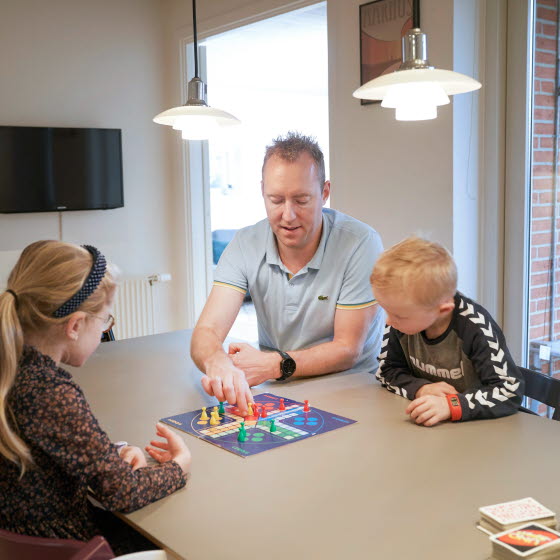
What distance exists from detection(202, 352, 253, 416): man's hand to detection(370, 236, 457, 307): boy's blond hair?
0.42m

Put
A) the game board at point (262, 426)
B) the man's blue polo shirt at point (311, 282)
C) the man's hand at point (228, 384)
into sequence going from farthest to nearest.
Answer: the man's blue polo shirt at point (311, 282) → the man's hand at point (228, 384) → the game board at point (262, 426)

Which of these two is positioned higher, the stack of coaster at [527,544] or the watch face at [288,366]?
the watch face at [288,366]

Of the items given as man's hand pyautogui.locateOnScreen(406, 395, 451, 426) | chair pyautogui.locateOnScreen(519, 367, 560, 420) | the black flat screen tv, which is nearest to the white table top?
man's hand pyautogui.locateOnScreen(406, 395, 451, 426)

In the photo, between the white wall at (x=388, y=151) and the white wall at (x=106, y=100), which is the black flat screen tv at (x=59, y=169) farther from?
the white wall at (x=388, y=151)

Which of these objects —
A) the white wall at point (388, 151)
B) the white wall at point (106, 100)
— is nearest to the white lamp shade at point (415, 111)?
the white wall at point (388, 151)

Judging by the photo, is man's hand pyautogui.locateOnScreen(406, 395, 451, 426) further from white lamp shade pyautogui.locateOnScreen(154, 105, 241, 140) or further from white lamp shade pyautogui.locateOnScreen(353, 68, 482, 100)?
white lamp shade pyautogui.locateOnScreen(154, 105, 241, 140)

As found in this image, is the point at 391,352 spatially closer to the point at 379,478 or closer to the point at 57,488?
the point at 379,478

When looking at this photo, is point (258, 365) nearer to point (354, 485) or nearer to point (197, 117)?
point (354, 485)

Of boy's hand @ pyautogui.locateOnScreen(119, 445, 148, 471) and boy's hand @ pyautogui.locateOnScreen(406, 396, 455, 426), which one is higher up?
boy's hand @ pyautogui.locateOnScreen(406, 396, 455, 426)

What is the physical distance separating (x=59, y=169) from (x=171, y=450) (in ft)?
10.7

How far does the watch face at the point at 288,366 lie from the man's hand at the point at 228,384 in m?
0.13

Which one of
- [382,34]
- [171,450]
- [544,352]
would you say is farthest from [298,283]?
[382,34]

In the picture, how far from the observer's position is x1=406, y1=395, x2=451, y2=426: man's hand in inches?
60.2

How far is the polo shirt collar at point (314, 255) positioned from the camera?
84.7 inches
